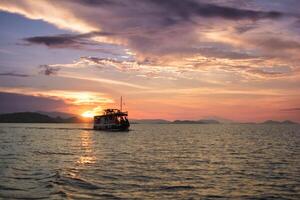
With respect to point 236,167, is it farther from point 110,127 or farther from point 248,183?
point 110,127

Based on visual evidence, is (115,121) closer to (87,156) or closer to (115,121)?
(115,121)

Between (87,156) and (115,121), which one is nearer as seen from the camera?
(87,156)

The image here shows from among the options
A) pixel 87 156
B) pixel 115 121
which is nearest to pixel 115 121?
pixel 115 121

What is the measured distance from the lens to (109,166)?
1652 inches

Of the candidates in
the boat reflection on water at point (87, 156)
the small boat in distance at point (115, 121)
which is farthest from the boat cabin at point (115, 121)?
the boat reflection on water at point (87, 156)

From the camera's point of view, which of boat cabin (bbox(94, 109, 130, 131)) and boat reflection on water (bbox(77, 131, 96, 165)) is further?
boat cabin (bbox(94, 109, 130, 131))

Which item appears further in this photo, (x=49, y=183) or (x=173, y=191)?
(x=49, y=183)

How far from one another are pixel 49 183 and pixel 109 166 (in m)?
13.1

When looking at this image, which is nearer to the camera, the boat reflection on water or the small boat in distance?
the boat reflection on water

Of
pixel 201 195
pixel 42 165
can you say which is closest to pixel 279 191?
pixel 201 195

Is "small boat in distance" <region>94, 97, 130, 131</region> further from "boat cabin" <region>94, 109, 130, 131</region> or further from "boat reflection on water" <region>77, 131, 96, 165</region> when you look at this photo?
"boat reflection on water" <region>77, 131, 96, 165</region>

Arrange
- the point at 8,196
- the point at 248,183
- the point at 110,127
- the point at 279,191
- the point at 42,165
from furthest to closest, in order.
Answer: the point at 110,127
the point at 42,165
the point at 248,183
the point at 279,191
the point at 8,196

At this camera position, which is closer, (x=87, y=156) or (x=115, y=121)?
(x=87, y=156)

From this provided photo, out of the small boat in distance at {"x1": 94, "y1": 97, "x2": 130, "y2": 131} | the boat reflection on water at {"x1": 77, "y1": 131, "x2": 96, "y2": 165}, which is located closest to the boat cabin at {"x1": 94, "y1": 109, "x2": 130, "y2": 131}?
the small boat in distance at {"x1": 94, "y1": 97, "x2": 130, "y2": 131}
